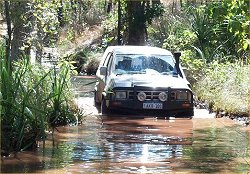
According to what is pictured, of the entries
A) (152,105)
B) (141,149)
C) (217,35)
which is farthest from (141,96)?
(217,35)

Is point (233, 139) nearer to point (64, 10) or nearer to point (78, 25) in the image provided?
point (64, 10)

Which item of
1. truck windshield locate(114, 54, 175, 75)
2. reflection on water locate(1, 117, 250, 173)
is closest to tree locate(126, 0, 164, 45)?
truck windshield locate(114, 54, 175, 75)

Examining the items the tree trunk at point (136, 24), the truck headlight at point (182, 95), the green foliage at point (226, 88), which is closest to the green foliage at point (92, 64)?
the tree trunk at point (136, 24)

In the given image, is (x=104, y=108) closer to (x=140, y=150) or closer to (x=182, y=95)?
(x=182, y=95)

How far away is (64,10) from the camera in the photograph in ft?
58.5

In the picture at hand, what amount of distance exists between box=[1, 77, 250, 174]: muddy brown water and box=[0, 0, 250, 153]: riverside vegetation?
401 mm

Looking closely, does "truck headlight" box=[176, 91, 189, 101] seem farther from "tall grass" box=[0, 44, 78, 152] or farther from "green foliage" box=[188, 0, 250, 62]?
"tall grass" box=[0, 44, 78, 152]

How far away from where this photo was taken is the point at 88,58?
29.1m

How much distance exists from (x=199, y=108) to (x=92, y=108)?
2693 mm

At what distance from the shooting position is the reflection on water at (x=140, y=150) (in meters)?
7.50

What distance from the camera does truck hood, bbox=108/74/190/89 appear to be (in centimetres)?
1266

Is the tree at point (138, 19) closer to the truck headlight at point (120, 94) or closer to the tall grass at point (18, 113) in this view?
Answer: the truck headlight at point (120, 94)

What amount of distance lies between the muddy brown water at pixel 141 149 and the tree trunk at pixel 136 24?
1548 centimetres

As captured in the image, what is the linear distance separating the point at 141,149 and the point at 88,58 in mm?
20447
